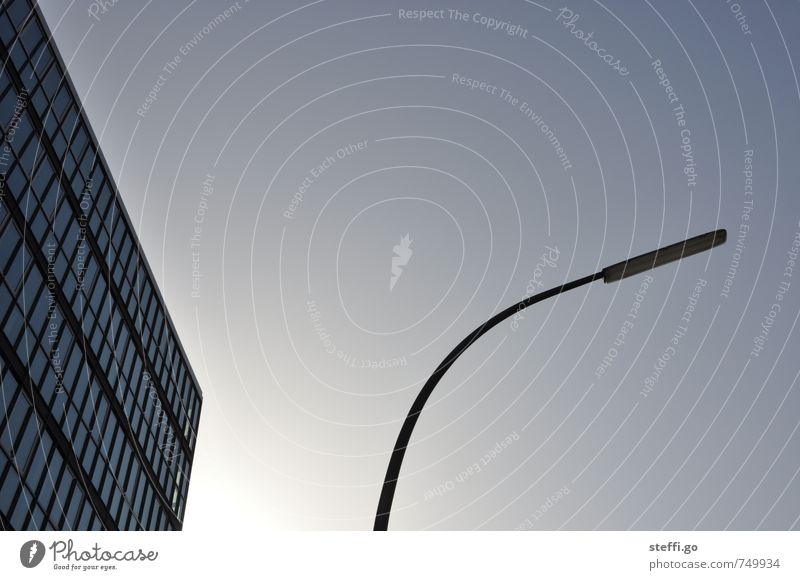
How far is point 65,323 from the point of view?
27.4 meters

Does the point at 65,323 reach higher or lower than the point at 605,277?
higher

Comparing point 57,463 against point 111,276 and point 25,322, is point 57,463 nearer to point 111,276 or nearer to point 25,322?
point 25,322

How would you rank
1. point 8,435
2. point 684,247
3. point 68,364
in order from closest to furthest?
point 684,247
point 8,435
point 68,364

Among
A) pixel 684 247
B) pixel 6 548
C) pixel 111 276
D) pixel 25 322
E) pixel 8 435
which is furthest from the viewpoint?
pixel 111 276

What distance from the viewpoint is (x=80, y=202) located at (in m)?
29.4

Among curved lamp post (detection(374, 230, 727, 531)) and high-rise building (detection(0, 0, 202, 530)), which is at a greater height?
high-rise building (detection(0, 0, 202, 530))

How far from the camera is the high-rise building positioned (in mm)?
22703

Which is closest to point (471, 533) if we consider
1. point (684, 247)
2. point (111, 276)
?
point (684, 247)

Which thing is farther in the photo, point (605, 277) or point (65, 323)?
point (65, 323)

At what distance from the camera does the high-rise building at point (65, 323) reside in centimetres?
2270

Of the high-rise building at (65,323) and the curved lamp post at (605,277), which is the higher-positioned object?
the high-rise building at (65,323)

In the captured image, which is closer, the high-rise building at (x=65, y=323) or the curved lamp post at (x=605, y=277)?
the curved lamp post at (x=605, y=277)

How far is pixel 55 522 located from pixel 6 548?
2578 centimetres

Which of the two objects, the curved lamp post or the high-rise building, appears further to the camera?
the high-rise building
